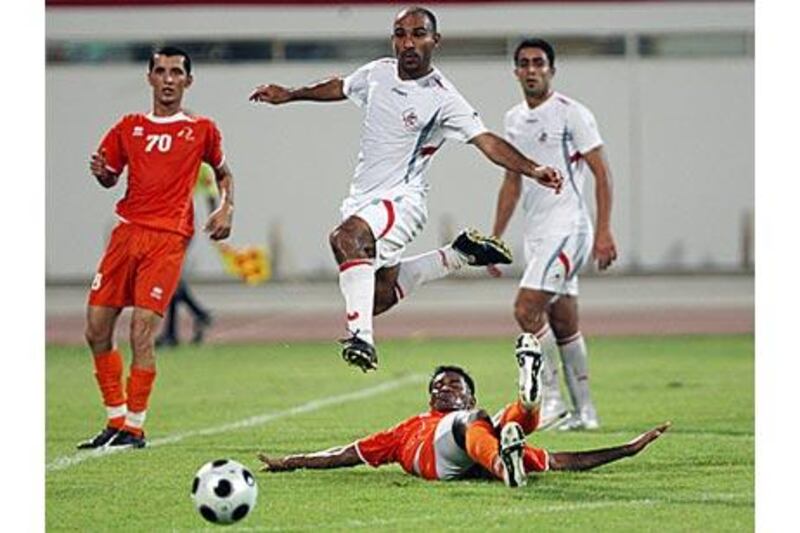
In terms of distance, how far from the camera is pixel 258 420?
10.7 m

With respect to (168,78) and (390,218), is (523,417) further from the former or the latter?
(168,78)

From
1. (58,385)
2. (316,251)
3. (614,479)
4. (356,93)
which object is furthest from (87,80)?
(614,479)

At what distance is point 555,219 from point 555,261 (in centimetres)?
21

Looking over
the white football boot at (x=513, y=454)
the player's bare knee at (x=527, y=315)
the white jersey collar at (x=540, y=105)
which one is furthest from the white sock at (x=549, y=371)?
the white football boot at (x=513, y=454)

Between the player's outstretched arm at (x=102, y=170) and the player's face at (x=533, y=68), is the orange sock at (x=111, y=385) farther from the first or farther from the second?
the player's face at (x=533, y=68)

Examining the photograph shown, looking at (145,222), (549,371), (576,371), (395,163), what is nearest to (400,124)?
(395,163)

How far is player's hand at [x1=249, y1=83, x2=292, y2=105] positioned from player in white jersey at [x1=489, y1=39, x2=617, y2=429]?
1.54 m

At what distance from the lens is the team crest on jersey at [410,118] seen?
823 cm

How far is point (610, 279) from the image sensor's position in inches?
720

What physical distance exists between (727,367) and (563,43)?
338 cm

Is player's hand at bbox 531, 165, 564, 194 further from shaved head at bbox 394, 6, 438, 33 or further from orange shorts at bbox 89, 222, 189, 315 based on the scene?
orange shorts at bbox 89, 222, 189, 315

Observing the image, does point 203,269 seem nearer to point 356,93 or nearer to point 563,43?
point 563,43

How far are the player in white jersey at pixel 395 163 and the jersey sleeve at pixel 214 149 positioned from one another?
68 centimetres

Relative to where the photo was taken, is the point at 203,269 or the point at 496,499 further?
the point at 203,269
